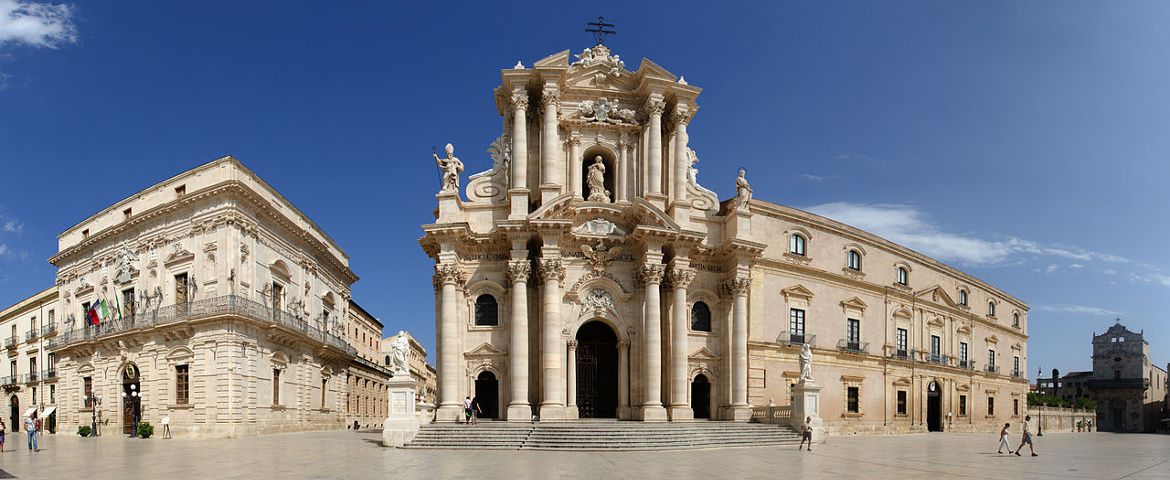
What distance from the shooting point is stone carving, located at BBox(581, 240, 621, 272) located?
33844 mm

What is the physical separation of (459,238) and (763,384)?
1560cm

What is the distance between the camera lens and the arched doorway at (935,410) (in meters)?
45.8

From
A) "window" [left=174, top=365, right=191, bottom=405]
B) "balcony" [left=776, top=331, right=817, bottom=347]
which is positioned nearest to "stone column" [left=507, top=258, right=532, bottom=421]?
"balcony" [left=776, top=331, right=817, bottom=347]

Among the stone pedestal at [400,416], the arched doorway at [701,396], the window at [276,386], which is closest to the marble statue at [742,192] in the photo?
the arched doorway at [701,396]

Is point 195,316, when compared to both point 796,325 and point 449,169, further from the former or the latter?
point 796,325

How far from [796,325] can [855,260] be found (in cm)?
555

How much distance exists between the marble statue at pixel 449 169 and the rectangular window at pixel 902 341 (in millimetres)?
25212

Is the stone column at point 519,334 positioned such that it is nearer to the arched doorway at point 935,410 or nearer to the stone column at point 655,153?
the stone column at point 655,153

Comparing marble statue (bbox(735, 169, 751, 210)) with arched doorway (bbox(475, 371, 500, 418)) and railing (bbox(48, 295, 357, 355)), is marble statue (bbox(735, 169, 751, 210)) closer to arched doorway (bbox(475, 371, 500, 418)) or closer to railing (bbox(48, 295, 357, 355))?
arched doorway (bbox(475, 371, 500, 418))

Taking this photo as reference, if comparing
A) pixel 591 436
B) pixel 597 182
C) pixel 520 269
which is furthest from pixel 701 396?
pixel 597 182

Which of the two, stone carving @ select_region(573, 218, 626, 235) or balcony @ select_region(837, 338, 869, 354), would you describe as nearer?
stone carving @ select_region(573, 218, 626, 235)

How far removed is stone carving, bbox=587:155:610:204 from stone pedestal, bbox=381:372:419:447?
36.9 feet

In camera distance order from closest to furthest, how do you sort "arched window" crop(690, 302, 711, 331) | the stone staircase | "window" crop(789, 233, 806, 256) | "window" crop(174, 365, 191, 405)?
the stone staircase
"arched window" crop(690, 302, 711, 331)
"window" crop(174, 365, 191, 405)
"window" crop(789, 233, 806, 256)

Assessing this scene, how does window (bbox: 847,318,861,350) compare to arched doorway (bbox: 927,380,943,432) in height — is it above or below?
above
